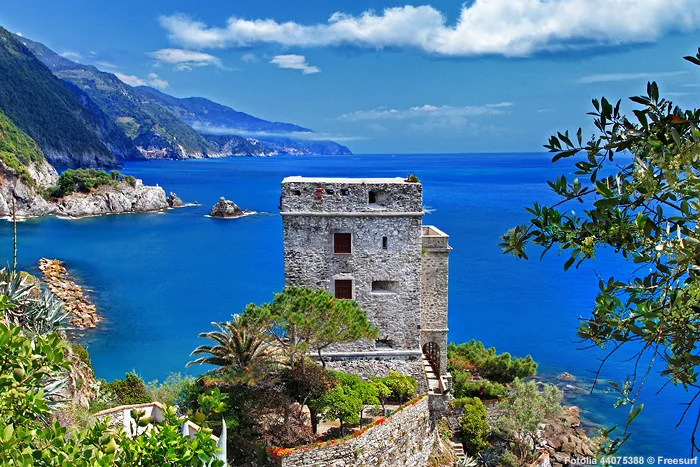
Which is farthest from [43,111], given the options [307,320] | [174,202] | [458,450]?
[458,450]

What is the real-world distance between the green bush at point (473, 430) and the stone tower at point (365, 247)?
3.14 metres

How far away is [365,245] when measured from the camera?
17078mm

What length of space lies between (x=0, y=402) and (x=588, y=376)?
1157 inches

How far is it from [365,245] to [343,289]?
1423mm

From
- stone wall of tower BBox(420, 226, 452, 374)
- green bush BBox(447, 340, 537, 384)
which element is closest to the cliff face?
green bush BBox(447, 340, 537, 384)

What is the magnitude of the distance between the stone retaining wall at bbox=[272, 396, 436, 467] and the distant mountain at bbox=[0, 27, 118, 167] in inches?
5091

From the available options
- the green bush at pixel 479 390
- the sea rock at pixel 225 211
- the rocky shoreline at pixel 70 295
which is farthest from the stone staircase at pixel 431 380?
the sea rock at pixel 225 211

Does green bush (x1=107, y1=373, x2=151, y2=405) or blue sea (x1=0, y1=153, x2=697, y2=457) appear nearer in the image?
green bush (x1=107, y1=373, x2=151, y2=405)

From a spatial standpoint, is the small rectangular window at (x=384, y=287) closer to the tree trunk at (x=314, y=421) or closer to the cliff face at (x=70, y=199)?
the tree trunk at (x=314, y=421)

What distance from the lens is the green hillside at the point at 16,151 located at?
7412 centimetres

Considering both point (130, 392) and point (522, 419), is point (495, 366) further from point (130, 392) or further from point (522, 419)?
point (130, 392)

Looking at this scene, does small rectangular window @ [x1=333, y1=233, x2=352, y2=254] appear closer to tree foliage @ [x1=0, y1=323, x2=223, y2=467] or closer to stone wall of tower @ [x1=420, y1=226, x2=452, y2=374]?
stone wall of tower @ [x1=420, y1=226, x2=452, y2=374]

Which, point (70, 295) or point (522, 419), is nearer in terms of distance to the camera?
point (522, 419)

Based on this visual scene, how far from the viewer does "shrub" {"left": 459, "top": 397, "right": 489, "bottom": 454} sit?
61.0 ft
